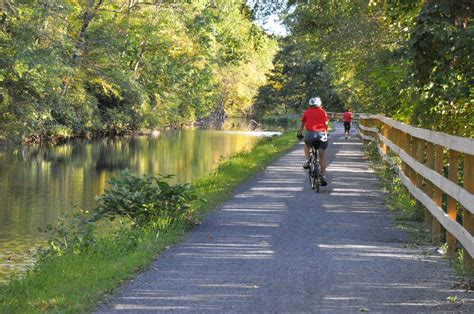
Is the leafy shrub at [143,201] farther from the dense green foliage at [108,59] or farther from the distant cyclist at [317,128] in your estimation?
the dense green foliage at [108,59]

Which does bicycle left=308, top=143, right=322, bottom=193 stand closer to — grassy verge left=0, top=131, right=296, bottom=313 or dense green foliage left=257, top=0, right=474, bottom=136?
dense green foliage left=257, top=0, right=474, bottom=136

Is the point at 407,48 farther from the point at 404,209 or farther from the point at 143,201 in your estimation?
the point at 143,201

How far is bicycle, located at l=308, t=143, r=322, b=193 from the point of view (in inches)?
642

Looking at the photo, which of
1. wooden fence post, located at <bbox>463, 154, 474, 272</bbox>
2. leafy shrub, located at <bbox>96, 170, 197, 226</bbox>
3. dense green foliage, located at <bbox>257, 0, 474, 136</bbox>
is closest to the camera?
wooden fence post, located at <bbox>463, 154, 474, 272</bbox>

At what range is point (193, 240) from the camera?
10.3 m

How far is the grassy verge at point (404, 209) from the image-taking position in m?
10.8

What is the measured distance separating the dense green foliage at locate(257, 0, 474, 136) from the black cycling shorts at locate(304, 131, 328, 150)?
1.60 meters

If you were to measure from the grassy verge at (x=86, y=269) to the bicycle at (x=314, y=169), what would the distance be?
3.53 m

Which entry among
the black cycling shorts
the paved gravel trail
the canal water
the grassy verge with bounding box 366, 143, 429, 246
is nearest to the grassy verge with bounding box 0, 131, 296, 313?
the paved gravel trail

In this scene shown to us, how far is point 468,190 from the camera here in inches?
304

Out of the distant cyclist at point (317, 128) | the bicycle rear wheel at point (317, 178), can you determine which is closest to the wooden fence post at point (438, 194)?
the bicycle rear wheel at point (317, 178)

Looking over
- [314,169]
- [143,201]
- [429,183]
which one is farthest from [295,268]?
[314,169]

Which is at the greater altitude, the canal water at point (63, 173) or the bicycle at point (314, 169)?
the bicycle at point (314, 169)

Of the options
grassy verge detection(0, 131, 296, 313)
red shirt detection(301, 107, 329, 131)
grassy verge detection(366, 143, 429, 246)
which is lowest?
grassy verge detection(0, 131, 296, 313)
